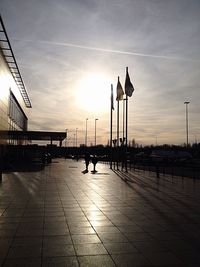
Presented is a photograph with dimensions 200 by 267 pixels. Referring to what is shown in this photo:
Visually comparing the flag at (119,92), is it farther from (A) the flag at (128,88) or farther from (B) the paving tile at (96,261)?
(B) the paving tile at (96,261)

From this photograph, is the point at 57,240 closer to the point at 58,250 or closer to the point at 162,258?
the point at 58,250

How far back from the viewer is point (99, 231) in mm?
8469

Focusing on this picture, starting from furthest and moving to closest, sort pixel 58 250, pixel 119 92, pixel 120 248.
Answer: pixel 119 92, pixel 120 248, pixel 58 250

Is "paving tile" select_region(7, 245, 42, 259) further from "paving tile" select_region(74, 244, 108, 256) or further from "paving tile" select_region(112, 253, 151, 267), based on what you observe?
"paving tile" select_region(112, 253, 151, 267)

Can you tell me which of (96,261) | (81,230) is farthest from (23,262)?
(81,230)

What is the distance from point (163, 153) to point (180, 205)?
6347 cm

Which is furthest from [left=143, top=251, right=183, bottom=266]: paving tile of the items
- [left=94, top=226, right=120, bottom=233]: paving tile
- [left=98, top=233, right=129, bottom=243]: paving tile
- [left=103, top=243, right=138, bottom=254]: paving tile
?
[left=94, top=226, right=120, bottom=233]: paving tile

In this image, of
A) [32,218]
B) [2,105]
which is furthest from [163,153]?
[32,218]

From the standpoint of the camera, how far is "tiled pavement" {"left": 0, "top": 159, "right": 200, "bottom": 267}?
6344mm

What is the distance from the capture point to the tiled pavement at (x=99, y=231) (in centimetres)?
634

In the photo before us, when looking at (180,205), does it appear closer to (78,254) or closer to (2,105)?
(78,254)

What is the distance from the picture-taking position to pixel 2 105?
39.1 meters

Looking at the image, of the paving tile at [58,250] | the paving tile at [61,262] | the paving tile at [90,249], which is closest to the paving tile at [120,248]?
the paving tile at [90,249]

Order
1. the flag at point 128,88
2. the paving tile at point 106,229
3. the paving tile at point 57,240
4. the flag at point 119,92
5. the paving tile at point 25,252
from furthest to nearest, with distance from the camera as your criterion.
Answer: the flag at point 119,92, the flag at point 128,88, the paving tile at point 106,229, the paving tile at point 57,240, the paving tile at point 25,252
